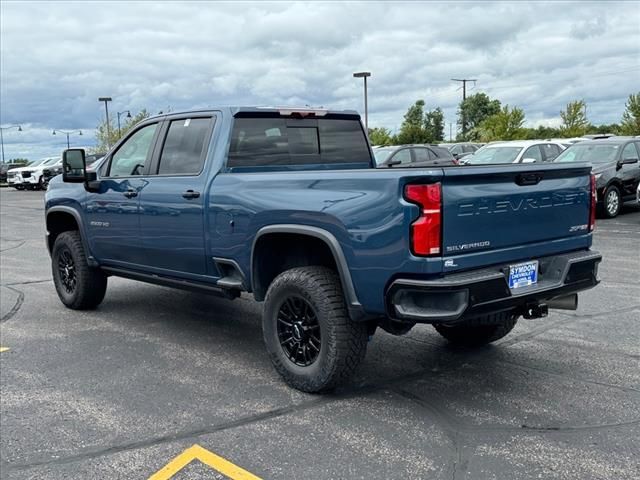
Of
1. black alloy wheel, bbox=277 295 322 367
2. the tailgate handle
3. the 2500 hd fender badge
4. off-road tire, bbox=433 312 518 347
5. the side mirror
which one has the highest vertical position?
the side mirror

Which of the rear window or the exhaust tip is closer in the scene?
the exhaust tip

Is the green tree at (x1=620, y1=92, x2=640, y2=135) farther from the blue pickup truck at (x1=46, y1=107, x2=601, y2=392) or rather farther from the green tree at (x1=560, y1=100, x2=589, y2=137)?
the blue pickup truck at (x1=46, y1=107, x2=601, y2=392)

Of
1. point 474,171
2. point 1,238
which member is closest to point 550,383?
point 474,171

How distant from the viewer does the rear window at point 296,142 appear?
207 inches

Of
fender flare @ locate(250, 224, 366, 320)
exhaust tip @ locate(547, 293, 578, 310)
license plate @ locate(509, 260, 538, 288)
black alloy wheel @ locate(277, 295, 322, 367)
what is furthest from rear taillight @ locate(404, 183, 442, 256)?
exhaust tip @ locate(547, 293, 578, 310)

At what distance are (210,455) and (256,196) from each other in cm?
179

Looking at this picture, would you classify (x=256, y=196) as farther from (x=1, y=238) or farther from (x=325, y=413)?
(x=1, y=238)

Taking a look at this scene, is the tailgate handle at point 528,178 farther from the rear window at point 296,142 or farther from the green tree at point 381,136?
the green tree at point 381,136

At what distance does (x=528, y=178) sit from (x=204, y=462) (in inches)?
99.9

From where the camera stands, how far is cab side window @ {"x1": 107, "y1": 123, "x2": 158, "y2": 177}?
5.96 meters

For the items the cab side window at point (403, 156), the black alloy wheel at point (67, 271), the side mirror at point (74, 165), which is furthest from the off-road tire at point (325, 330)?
the cab side window at point (403, 156)

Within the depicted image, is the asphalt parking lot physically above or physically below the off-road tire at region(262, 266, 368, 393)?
below

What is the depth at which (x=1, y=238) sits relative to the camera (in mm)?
13914

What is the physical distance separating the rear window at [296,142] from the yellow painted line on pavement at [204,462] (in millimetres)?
2309
